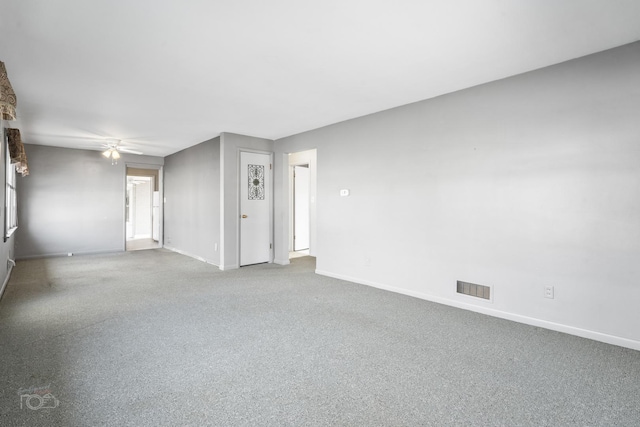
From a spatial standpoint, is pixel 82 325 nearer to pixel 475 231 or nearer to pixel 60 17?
pixel 60 17

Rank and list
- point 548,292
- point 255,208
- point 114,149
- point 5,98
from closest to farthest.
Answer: point 5,98
point 548,292
point 255,208
point 114,149

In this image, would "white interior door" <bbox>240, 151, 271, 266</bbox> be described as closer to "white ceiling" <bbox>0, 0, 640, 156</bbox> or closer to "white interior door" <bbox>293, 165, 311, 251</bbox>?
"white interior door" <bbox>293, 165, 311, 251</bbox>

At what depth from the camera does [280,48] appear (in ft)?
8.79

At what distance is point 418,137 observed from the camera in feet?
13.2

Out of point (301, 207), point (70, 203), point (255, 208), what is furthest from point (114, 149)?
point (301, 207)

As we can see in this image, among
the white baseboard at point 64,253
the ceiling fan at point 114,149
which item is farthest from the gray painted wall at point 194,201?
the white baseboard at point 64,253

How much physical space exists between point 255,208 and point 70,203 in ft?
14.8

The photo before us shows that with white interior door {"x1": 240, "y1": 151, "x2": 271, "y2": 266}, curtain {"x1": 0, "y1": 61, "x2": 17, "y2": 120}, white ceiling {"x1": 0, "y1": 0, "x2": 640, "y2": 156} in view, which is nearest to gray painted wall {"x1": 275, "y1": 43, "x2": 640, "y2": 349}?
white ceiling {"x1": 0, "y1": 0, "x2": 640, "y2": 156}

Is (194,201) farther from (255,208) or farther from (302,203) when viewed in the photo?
(302,203)

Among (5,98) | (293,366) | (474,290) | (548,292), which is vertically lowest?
(293,366)

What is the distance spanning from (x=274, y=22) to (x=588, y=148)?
2807mm

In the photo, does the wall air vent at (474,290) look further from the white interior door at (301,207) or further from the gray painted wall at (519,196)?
the white interior door at (301,207)

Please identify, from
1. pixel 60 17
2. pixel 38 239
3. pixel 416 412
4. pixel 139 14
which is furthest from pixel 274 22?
pixel 38 239

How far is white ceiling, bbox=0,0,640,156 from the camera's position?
84.7 inches
